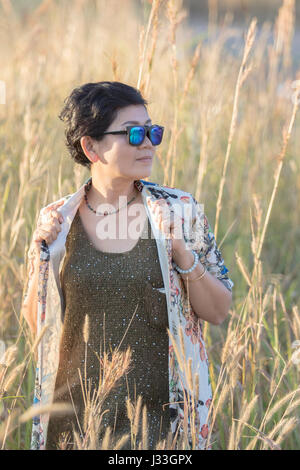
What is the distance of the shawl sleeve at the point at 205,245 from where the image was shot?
1829mm

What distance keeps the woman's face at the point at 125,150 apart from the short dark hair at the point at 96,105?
0.02m

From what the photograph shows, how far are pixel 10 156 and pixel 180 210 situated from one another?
1.33m

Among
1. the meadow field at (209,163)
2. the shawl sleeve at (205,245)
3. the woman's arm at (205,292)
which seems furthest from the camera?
the meadow field at (209,163)

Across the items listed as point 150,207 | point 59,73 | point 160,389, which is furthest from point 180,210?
point 59,73

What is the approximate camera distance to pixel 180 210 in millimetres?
1819

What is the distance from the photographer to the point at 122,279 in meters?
1.78

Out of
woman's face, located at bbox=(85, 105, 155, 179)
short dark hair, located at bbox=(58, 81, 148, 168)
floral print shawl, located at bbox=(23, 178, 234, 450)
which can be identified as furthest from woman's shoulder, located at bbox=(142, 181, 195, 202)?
short dark hair, located at bbox=(58, 81, 148, 168)

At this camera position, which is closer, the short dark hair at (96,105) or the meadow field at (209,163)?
the short dark hair at (96,105)

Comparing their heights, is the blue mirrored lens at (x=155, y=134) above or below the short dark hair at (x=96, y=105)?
below

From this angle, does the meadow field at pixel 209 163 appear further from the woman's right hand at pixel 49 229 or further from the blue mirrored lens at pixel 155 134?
the blue mirrored lens at pixel 155 134

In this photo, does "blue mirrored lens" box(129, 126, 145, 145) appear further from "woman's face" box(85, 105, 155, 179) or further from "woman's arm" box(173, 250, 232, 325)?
"woman's arm" box(173, 250, 232, 325)

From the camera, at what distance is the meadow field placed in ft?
6.59

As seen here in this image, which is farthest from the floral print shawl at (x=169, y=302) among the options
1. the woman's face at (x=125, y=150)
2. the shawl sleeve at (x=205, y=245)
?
the woman's face at (x=125, y=150)

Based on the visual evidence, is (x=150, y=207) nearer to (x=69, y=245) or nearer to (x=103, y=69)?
(x=69, y=245)
